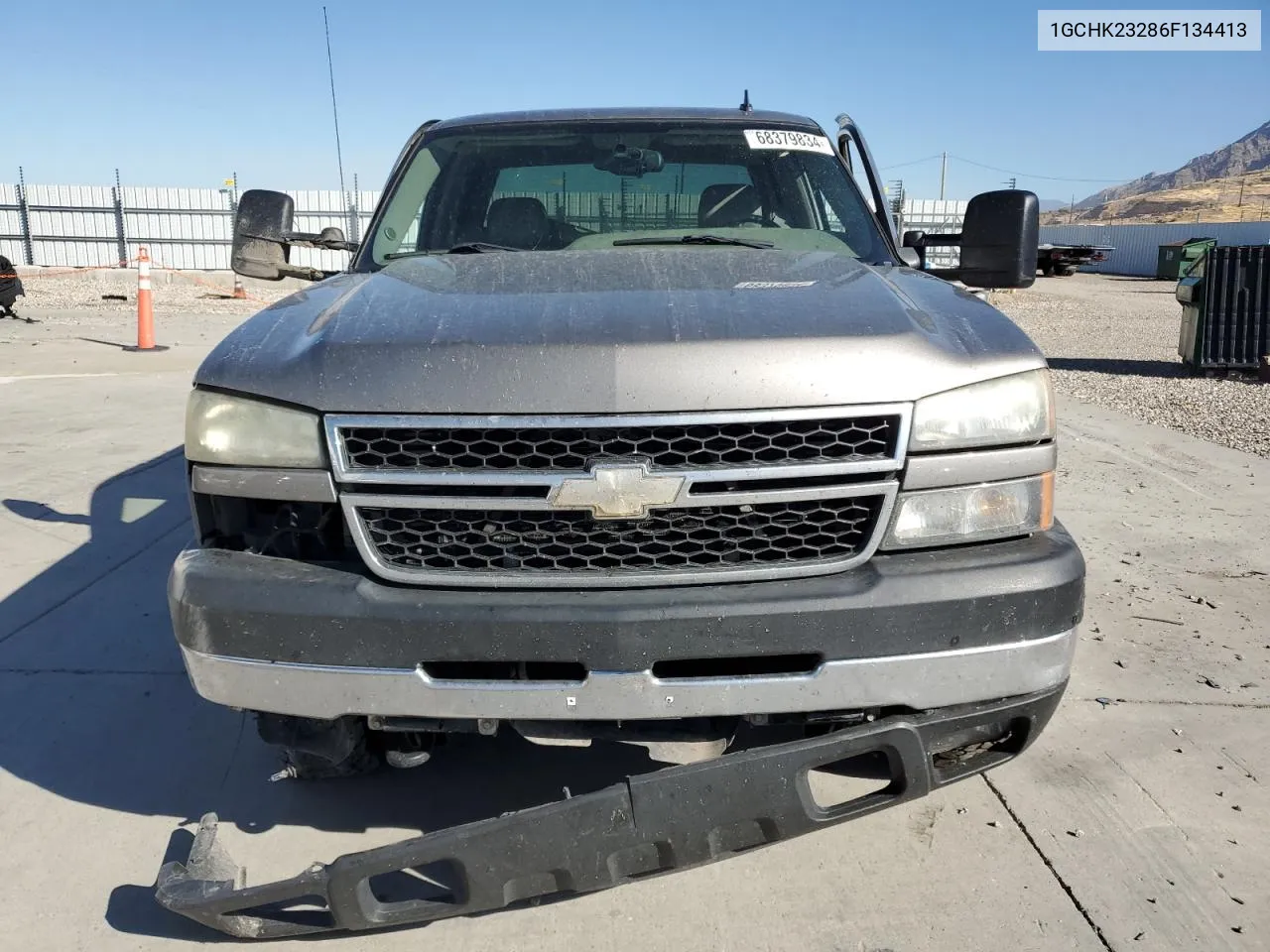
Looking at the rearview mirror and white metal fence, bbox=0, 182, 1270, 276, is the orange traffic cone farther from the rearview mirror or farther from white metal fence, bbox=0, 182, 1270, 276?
white metal fence, bbox=0, 182, 1270, 276

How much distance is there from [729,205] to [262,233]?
5.44 ft

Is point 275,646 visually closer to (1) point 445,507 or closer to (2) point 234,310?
(1) point 445,507

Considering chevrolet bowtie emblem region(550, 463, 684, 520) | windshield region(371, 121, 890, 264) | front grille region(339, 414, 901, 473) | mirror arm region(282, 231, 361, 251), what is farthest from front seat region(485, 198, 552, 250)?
chevrolet bowtie emblem region(550, 463, 684, 520)

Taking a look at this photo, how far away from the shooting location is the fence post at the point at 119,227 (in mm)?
29625

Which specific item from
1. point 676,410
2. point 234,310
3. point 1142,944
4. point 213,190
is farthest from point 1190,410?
point 213,190

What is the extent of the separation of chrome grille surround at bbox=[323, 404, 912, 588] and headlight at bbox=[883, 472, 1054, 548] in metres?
0.06

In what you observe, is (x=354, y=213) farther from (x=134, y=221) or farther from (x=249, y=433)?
(x=249, y=433)

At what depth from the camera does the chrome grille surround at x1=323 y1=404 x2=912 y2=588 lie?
2.07 meters

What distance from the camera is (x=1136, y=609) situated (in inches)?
167

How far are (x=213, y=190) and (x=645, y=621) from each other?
31665 millimetres

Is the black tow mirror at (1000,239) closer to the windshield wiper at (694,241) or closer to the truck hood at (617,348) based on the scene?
the windshield wiper at (694,241)

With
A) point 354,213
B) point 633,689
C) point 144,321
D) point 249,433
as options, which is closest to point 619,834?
point 633,689

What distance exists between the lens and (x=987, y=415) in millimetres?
2219

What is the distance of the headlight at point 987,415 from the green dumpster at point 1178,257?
34162 mm
